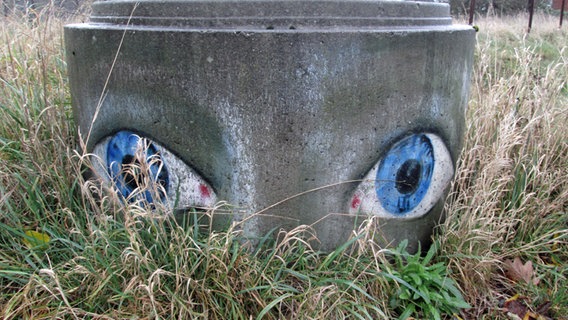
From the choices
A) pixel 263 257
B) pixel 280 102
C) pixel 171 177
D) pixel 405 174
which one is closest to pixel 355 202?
pixel 405 174

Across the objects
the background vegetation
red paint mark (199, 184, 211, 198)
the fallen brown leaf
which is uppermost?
red paint mark (199, 184, 211, 198)

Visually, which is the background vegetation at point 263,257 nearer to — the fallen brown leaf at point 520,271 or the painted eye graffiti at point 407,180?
the fallen brown leaf at point 520,271

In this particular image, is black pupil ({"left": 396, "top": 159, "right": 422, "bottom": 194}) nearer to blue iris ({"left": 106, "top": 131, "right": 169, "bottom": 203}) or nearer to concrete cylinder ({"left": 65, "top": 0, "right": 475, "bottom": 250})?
concrete cylinder ({"left": 65, "top": 0, "right": 475, "bottom": 250})

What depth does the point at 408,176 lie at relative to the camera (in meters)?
2.29

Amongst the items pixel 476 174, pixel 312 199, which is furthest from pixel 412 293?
pixel 476 174

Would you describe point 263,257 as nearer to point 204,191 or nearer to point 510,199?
point 204,191

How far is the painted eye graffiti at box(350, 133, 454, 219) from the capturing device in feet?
7.24

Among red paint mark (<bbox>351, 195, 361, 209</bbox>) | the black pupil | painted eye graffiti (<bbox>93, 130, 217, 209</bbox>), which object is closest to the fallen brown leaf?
the black pupil

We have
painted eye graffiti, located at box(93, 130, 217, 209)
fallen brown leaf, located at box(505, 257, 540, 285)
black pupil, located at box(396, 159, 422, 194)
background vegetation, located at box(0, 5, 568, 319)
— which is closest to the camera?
background vegetation, located at box(0, 5, 568, 319)

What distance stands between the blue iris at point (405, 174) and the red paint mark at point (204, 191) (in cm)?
75

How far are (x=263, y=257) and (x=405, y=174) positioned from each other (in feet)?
2.48

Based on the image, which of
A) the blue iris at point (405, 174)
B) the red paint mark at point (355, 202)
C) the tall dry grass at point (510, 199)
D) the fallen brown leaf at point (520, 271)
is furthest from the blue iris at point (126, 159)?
the fallen brown leaf at point (520, 271)

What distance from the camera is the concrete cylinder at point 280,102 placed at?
197 cm

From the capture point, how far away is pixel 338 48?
1.97 meters
